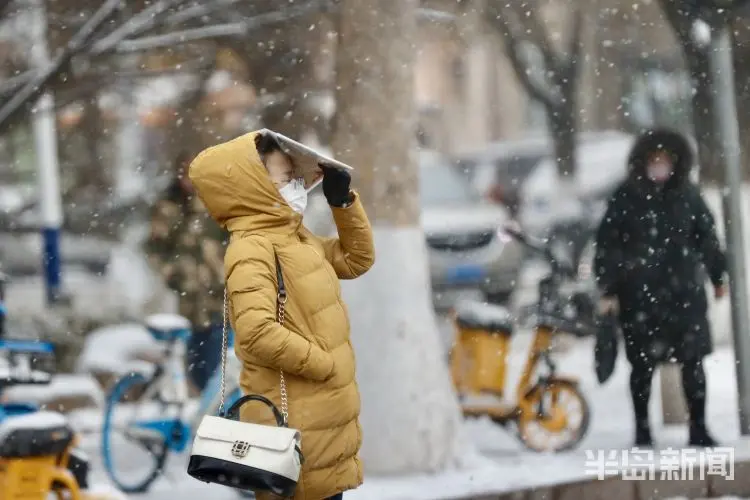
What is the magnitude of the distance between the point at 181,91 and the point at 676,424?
6.30 meters

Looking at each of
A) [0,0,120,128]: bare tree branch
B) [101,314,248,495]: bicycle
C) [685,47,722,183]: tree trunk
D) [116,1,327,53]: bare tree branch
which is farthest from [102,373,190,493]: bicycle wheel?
[685,47,722,183]: tree trunk

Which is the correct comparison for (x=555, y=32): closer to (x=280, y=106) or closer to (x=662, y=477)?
(x=280, y=106)

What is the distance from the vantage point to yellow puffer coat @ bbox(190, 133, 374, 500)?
12.7 ft

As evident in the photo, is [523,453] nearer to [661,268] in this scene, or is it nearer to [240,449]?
[661,268]

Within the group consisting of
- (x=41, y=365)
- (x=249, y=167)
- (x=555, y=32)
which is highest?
(x=555, y=32)

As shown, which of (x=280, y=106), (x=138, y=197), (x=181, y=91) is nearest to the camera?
(x=280, y=106)

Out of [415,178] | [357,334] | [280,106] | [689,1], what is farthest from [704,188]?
[280,106]

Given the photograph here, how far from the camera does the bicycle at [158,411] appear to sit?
7031 mm

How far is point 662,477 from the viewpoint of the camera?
6160mm

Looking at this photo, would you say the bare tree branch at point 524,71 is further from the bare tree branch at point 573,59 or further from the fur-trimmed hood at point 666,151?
the fur-trimmed hood at point 666,151

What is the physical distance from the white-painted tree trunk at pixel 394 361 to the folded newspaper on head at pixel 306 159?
2.43m

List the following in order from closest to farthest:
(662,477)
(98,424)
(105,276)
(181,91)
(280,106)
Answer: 1. (662,477)
2. (98,424)
3. (280,106)
4. (181,91)
5. (105,276)

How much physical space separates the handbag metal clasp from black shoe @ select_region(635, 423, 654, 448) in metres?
3.88

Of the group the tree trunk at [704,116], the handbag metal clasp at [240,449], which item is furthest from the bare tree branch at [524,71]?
the handbag metal clasp at [240,449]
